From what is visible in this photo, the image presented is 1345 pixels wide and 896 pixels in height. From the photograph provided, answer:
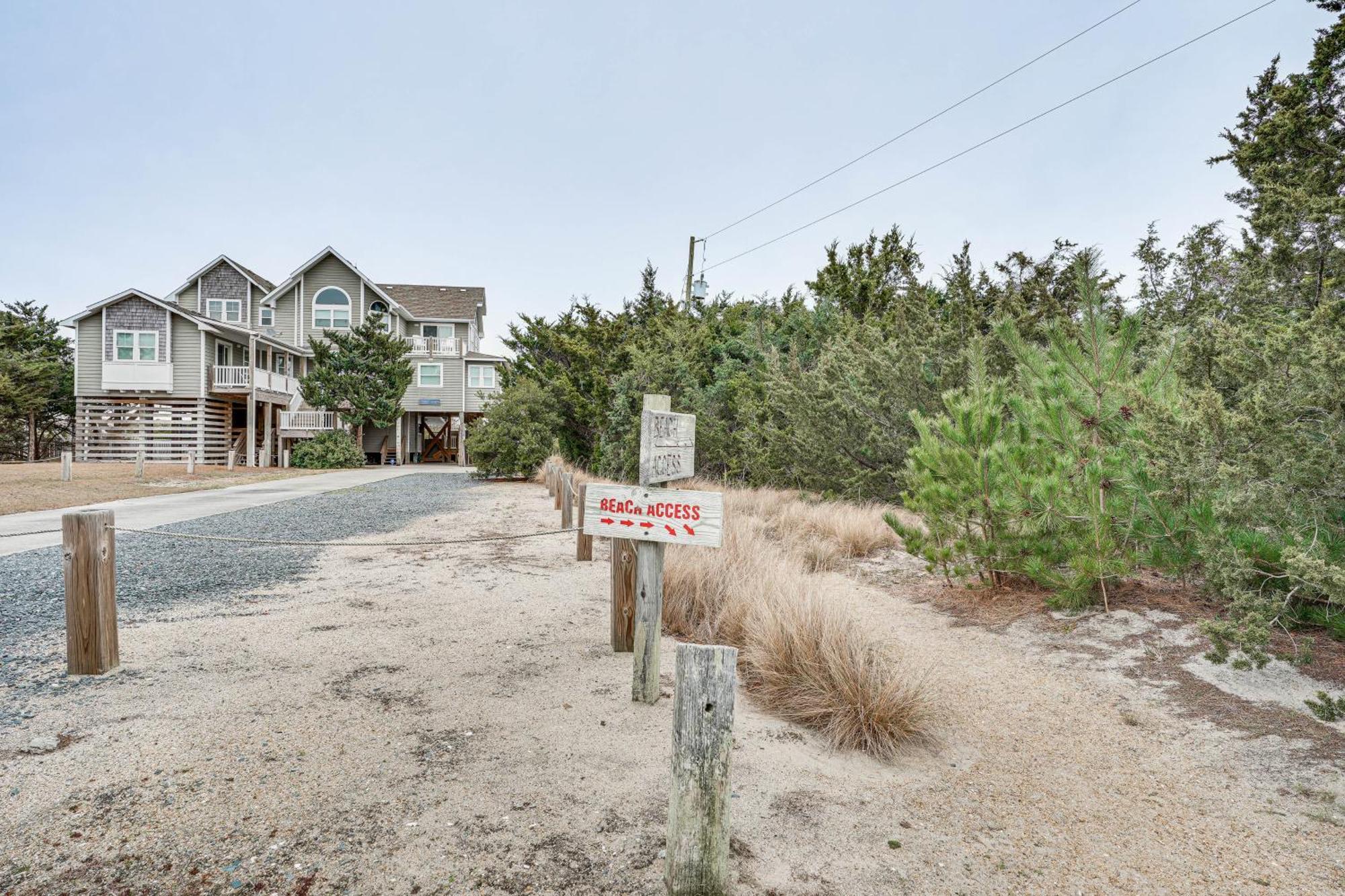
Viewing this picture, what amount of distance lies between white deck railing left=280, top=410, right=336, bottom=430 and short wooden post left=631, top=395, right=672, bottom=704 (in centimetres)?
2675

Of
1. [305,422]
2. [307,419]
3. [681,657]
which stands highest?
[307,419]

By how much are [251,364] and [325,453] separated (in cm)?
427

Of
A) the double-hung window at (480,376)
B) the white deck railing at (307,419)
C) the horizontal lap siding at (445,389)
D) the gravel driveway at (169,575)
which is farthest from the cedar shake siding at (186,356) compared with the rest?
the gravel driveway at (169,575)

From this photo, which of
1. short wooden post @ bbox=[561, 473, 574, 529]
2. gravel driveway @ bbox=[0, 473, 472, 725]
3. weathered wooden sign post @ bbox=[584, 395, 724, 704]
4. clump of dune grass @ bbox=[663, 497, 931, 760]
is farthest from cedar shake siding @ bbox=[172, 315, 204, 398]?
weathered wooden sign post @ bbox=[584, 395, 724, 704]

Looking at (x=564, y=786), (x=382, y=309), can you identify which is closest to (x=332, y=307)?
(x=382, y=309)

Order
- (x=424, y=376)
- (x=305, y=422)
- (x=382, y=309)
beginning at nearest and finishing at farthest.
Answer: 1. (x=305, y=422)
2. (x=382, y=309)
3. (x=424, y=376)

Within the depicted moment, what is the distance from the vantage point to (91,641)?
4160mm

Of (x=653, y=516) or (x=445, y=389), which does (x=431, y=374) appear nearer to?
(x=445, y=389)

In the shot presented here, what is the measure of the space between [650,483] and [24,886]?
2883mm

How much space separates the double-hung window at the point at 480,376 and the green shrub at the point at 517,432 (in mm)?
11975

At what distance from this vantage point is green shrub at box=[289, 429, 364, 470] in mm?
26156

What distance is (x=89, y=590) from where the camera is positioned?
409 cm

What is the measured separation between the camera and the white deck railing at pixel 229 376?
A: 86.3 feet

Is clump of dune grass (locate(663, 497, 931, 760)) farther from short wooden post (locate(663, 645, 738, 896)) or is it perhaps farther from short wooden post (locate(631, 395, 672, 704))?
short wooden post (locate(663, 645, 738, 896))
